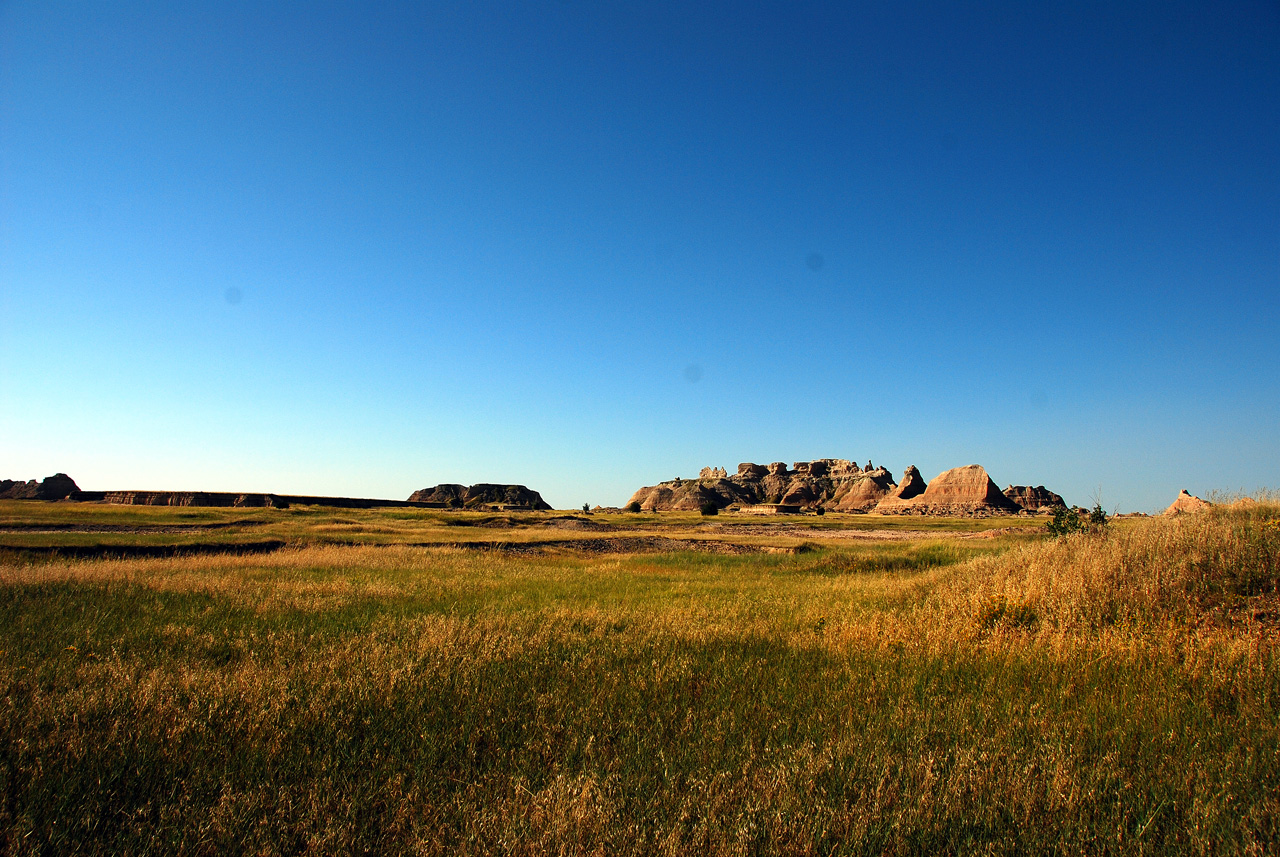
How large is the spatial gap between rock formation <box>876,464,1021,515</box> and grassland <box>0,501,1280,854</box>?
118 m

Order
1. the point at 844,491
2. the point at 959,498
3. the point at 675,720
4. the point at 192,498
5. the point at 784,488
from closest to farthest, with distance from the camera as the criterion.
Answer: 1. the point at 675,720
2. the point at 192,498
3. the point at 959,498
4. the point at 844,491
5. the point at 784,488

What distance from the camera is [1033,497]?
13425 centimetres

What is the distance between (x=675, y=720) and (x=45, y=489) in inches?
4444

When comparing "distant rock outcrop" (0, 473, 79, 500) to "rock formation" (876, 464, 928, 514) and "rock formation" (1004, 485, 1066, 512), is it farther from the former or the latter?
"rock formation" (1004, 485, 1066, 512)

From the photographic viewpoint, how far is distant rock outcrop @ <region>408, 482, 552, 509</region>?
11962 cm

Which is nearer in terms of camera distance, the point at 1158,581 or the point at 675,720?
the point at 675,720

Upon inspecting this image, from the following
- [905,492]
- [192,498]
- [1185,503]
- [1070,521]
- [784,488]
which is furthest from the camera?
[784,488]

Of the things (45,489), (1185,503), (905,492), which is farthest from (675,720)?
(905,492)

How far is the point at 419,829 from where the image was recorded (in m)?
3.38

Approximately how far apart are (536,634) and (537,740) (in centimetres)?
361

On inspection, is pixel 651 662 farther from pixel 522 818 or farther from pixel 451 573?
pixel 451 573

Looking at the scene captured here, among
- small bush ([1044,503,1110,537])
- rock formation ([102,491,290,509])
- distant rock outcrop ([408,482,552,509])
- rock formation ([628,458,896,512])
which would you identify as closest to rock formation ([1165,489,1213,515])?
small bush ([1044,503,1110,537])

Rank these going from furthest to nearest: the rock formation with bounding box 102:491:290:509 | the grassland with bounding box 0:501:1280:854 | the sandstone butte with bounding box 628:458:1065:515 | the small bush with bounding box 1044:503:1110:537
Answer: the sandstone butte with bounding box 628:458:1065:515, the rock formation with bounding box 102:491:290:509, the small bush with bounding box 1044:503:1110:537, the grassland with bounding box 0:501:1280:854

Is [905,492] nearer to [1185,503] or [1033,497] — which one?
[1033,497]
